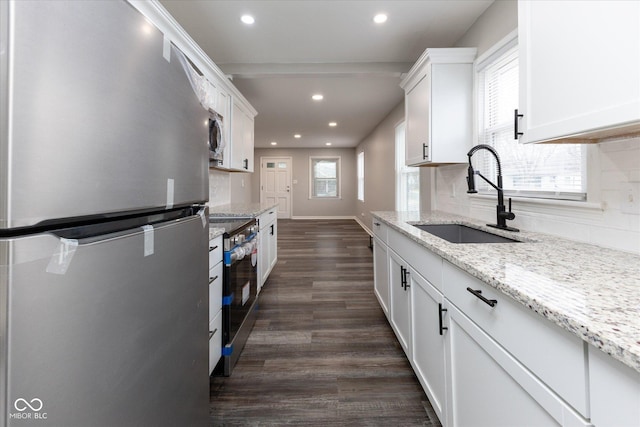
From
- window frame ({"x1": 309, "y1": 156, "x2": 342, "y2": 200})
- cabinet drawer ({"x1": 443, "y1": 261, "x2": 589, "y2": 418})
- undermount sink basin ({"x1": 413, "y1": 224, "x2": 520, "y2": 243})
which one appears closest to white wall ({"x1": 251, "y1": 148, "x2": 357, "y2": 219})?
window frame ({"x1": 309, "y1": 156, "x2": 342, "y2": 200})

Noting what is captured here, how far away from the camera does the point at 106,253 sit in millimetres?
524

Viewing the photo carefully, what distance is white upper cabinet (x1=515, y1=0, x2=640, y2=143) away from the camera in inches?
30.2

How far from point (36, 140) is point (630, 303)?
1133 millimetres

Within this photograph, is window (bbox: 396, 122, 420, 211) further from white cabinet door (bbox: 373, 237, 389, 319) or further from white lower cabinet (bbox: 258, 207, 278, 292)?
white lower cabinet (bbox: 258, 207, 278, 292)

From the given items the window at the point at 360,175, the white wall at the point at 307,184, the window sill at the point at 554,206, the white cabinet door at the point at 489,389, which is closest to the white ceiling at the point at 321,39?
the window sill at the point at 554,206

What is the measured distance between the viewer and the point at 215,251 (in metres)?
1.52

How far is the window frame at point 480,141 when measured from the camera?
Answer: 1.34 metres

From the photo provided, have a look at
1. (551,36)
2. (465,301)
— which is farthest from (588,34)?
(465,301)

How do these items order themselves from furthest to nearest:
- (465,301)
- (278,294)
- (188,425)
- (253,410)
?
(278,294), (253,410), (465,301), (188,425)

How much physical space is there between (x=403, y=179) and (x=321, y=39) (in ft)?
8.80

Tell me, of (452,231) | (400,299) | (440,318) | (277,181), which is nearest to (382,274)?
(400,299)

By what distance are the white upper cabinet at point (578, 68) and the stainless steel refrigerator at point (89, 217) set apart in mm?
1248

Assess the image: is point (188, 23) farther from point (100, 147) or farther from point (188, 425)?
point (188, 425)

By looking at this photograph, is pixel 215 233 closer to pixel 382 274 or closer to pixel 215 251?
pixel 215 251
